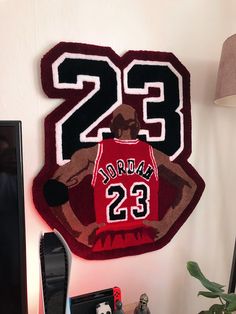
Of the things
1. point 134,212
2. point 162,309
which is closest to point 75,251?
point 134,212

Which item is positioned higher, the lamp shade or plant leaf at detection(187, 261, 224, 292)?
the lamp shade

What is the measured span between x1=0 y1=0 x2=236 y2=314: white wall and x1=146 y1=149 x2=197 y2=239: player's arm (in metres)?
0.09

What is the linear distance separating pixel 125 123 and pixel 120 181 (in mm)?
222

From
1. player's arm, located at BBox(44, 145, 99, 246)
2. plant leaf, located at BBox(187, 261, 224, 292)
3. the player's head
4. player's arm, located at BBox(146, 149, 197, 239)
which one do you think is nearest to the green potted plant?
plant leaf, located at BBox(187, 261, 224, 292)

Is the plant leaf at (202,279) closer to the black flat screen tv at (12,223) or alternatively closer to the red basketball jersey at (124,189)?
the red basketball jersey at (124,189)

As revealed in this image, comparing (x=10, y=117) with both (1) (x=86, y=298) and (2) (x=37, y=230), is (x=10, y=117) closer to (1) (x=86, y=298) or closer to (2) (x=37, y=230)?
(2) (x=37, y=230)

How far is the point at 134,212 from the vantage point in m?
1.11

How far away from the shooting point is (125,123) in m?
1.07

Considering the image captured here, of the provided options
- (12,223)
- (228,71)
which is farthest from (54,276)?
(228,71)

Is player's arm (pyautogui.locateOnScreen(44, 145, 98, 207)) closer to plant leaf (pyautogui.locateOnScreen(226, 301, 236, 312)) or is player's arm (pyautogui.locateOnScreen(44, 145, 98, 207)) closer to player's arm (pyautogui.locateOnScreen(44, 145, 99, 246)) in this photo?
player's arm (pyautogui.locateOnScreen(44, 145, 99, 246))

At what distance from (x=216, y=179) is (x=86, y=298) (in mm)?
740

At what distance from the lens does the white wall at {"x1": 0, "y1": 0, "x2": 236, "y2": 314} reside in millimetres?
952

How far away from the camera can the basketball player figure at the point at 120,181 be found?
102 centimetres

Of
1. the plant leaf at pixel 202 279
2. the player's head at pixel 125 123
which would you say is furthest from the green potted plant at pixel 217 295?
the player's head at pixel 125 123
